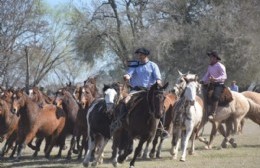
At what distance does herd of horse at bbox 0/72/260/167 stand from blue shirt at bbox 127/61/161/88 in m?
0.41

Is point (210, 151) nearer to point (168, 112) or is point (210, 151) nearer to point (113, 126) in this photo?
point (168, 112)

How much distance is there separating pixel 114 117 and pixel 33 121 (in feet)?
12.6

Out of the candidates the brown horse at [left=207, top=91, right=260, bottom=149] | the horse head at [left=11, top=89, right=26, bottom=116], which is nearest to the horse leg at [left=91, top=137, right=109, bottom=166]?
the horse head at [left=11, top=89, right=26, bottom=116]

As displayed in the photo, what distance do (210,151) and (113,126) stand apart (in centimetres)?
502

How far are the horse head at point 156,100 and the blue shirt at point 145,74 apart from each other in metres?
1.35

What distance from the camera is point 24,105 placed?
16.1 m

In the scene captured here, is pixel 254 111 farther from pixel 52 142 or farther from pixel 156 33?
pixel 156 33

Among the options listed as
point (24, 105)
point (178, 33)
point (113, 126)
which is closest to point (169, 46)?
point (178, 33)

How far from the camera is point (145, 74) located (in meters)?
13.7

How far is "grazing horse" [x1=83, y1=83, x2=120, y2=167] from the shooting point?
13.4 meters

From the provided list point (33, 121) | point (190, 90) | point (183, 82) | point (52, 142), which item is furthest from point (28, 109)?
point (190, 90)

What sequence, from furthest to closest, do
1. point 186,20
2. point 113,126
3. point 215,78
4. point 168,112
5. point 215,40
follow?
point 186,20
point 215,40
point 215,78
point 168,112
point 113,126

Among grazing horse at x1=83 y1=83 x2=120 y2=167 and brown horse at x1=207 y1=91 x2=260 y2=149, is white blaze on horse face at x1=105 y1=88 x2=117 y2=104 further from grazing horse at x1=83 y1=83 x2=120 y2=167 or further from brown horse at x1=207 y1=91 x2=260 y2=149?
brown horse at x1=207 y1=91 x2=260 y2=149

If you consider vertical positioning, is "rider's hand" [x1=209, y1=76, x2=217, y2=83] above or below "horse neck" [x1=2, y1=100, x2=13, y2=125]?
above
